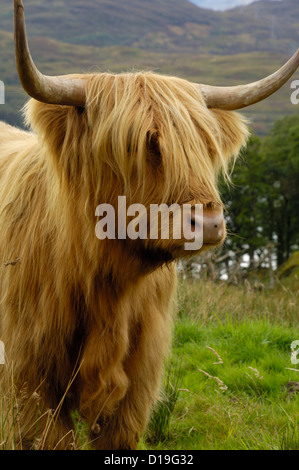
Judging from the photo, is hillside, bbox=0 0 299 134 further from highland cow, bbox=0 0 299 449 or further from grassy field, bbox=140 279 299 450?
highland cow, bbox=0 0 299 449

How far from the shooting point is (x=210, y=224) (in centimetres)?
201

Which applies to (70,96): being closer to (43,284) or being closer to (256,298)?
(43,284)

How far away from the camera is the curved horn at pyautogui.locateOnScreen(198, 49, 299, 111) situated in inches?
101

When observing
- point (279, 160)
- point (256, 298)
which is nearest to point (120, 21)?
point (279, 160)

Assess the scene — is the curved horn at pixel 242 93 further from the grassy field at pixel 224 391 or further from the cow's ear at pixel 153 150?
the grassy field at pixel 224 391

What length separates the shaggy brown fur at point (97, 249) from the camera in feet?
7.17

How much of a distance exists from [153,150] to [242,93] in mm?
692

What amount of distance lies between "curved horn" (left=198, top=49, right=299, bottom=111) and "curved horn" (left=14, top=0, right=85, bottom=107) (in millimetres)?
596

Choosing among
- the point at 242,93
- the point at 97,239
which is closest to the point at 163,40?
the point at 242,93

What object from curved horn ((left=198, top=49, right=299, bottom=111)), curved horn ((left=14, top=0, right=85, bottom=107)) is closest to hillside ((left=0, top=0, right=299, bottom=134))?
curved horn ((left=198, top=49, right=299, bottom=111))

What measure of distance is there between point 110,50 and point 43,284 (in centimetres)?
15085

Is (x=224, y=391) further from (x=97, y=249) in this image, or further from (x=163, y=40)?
(x=163, y=40)

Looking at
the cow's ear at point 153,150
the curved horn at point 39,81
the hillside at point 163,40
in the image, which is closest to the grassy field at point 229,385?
the cow's ear at point 153,150

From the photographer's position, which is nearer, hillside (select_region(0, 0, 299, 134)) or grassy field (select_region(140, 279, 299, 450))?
grassy field (select_region(140, 279, 299, 450))
